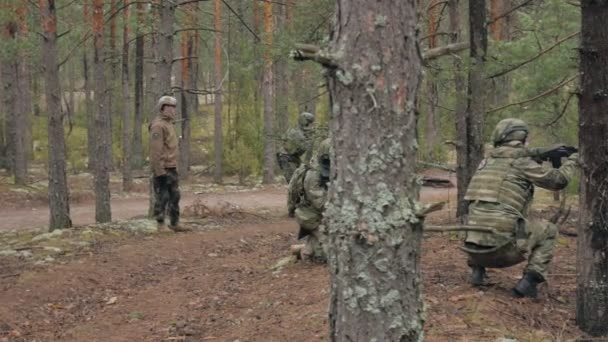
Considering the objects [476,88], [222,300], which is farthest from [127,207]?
[476,88]

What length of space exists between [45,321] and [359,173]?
4849mm

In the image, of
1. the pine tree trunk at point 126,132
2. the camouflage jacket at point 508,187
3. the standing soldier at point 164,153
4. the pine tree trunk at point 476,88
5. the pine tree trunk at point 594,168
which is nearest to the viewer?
the pine tree trunk at point 594,168

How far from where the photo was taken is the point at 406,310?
10.1 ft

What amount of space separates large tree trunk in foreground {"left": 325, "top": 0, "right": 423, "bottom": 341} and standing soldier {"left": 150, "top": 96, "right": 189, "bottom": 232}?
25.2 ft

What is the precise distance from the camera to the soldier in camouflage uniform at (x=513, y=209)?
576 centimetres

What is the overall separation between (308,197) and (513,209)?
8.85 feet

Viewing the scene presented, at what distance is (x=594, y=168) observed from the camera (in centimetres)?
524

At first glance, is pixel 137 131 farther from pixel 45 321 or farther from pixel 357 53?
pixel 357 53

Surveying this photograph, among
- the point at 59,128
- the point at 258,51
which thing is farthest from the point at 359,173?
the point at 258,51

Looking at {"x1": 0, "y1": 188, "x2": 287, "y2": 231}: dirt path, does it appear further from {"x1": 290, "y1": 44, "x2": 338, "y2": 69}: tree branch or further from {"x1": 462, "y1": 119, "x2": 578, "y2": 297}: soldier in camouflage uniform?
{"x1": 290, "y1": 44, "x2": 338, "y2": 69}: tree branch

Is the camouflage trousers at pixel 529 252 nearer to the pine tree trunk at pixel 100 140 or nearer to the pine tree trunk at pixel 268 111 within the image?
the pine tree trunk at pixel 100 140

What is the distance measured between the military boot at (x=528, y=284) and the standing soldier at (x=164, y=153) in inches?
247

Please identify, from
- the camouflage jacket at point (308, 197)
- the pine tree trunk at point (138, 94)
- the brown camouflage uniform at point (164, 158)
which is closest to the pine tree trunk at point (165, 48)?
the brown camouflage uniform at point (164, 158)

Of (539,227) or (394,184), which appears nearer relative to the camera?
(394,184)
